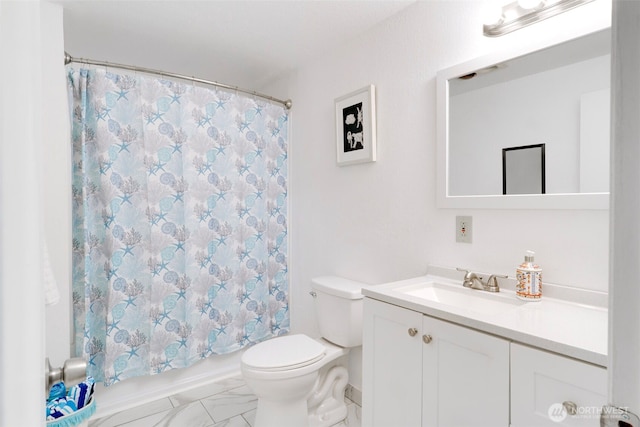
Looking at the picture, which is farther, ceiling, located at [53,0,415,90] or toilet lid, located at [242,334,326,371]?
ceiling, located at [53,0,415,90]

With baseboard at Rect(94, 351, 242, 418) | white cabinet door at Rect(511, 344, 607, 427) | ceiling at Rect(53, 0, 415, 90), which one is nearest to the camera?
white cabinet door at Rect(511, 344, 607, 427)

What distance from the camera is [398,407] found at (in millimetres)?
1390

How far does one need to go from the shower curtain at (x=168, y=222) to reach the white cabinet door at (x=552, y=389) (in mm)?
1892

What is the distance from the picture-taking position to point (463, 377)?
115 centimetres

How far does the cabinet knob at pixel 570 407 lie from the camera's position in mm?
899

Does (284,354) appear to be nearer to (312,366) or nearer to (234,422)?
(312,366)

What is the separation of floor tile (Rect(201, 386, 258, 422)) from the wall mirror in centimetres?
165

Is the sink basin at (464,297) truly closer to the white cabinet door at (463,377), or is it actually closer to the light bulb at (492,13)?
the white cabinet door at (463,377)

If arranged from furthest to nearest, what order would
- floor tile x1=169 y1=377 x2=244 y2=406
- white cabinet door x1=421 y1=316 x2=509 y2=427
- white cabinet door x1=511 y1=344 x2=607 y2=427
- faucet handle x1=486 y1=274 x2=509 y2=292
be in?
floor tile x1=169 y1=377 x2=244 y2=406, faucet handle x1=486 y1=274 x2=509 y2=292, white cabinet door x1=421 y1=316 x2=509 y2=427, white cabinet door x1=511 y1=344 x2=607 y2=427

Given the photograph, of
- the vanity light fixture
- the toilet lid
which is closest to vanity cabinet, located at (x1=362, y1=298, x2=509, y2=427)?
the toilet lid

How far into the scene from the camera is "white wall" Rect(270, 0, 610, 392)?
1374mm

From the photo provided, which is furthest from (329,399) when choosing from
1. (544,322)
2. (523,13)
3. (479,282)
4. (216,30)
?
(216,30)

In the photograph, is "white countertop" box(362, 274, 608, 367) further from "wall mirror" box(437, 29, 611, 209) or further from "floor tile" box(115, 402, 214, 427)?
"floor tile" box(115, 402, 214, 427)

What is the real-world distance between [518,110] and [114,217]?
210cm
